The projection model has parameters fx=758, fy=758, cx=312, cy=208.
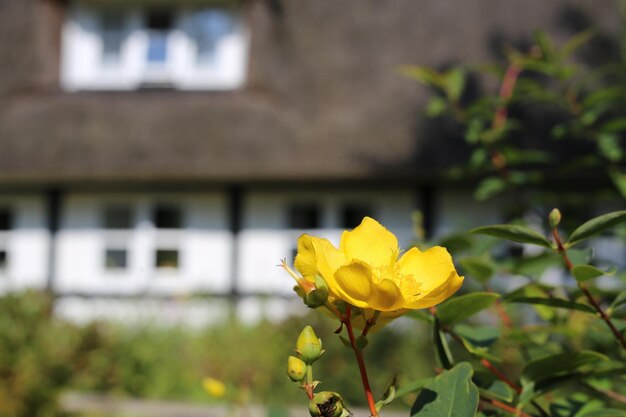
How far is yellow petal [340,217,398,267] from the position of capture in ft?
2.37

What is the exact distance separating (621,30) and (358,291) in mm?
9855

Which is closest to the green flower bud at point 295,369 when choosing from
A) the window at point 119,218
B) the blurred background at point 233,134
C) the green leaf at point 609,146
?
the green leaf at point 609,146

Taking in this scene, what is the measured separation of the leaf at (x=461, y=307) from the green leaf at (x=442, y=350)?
→ 3 cm

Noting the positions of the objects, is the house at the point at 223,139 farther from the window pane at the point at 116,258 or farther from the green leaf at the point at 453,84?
the green leaf at the point at 453,84

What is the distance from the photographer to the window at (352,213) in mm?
9445

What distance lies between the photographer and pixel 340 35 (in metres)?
9.45

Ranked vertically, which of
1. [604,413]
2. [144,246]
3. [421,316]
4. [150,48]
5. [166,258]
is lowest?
[604,413]

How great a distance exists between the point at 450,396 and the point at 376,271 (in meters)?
0.13

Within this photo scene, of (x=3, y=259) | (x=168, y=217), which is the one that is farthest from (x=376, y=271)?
(x=3, y=259)

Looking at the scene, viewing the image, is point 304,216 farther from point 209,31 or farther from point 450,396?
point 450,396

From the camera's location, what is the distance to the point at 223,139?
902 centimetres

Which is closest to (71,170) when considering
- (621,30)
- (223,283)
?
(223,283)

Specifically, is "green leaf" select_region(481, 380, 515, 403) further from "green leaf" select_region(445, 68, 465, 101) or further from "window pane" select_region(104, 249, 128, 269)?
"window pane" select_region(104, 249, 128, 269)

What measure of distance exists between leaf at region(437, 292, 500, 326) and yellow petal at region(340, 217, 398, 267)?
6.6 inches
